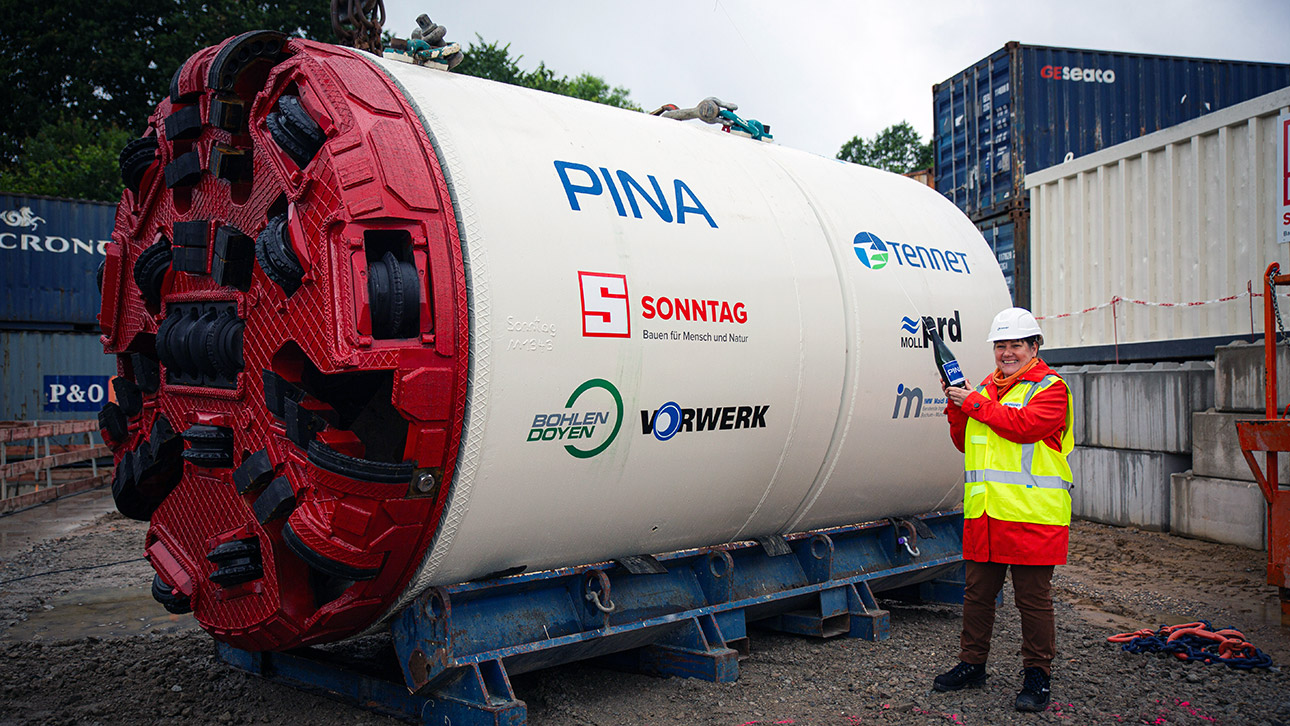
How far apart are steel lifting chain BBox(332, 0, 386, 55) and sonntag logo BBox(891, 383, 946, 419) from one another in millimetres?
3460

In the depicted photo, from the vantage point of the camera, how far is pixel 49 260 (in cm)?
1845

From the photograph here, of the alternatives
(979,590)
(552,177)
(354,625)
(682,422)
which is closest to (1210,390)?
(979,590)

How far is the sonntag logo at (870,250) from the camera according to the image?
19.2 feet

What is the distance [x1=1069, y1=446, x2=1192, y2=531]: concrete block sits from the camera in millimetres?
10109

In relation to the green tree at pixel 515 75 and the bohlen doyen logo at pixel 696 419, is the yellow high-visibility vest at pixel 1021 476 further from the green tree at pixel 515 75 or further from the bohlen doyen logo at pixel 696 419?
the green tree at pixel 515 75

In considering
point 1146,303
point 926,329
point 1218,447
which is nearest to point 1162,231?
point 1146,303

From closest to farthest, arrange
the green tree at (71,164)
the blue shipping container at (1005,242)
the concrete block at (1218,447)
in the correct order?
the concrete block at (1218,447)
the blue shipping container at (1005,242)
the green tree at (71,164)

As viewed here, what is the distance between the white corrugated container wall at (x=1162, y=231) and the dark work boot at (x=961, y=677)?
6457 mm

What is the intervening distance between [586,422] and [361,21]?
7.84 feet

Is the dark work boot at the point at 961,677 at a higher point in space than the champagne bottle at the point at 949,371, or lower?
lower

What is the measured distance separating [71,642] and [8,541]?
4.85 metres

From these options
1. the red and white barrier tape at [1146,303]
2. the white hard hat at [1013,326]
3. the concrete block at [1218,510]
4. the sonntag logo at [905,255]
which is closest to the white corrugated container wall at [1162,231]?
the red and white barrier tape at [1146,303]

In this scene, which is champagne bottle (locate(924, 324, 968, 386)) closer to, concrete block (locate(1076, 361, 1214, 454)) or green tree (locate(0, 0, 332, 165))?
concrete block (locate(1076, 361, 1214, 454))

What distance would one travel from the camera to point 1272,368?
6.99 m
